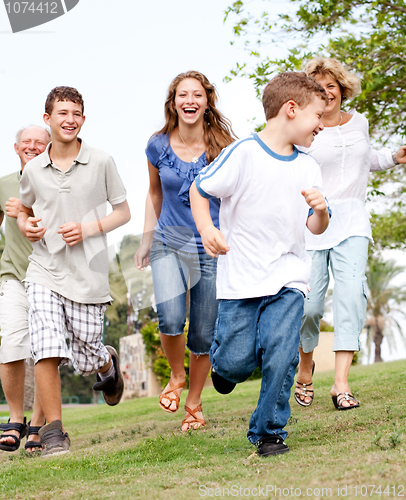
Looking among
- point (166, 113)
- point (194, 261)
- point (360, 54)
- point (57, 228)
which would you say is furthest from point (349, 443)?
point (360, 54)

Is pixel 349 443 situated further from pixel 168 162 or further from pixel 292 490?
pixel 168 162

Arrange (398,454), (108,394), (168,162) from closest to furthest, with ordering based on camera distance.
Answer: (398,454)
(168,162)
(108,394)

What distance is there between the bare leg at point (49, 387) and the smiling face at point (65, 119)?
1.48 meters

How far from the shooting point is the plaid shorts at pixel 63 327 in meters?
4.21

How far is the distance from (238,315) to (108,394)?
2586 mm

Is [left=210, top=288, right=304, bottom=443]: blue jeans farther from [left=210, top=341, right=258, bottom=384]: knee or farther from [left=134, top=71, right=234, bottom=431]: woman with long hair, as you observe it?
[left=134, top=71, right=234, bottom=431]: woman with long hair

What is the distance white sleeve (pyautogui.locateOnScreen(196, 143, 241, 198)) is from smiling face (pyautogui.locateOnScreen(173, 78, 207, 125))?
4.00ft

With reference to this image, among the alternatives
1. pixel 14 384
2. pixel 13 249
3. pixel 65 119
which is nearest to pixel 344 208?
pixel 65 119

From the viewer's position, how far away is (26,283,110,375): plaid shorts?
4211mm

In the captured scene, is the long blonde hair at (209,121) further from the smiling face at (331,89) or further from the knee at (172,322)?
the knee at (172,322)

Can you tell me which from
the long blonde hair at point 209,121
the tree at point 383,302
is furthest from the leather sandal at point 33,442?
the tree at point 383,302

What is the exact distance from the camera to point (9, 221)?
494cm

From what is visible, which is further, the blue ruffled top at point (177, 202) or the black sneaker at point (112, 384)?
the black sneaker at point (112, 384)

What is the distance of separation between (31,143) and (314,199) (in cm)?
256
